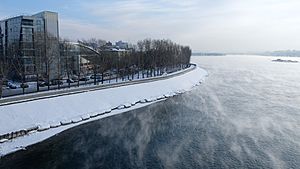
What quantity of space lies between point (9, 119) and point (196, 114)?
1554 centimetres

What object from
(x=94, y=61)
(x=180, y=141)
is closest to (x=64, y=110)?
(x=180, y=141)

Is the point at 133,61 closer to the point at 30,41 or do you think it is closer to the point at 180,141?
the point at 30,41

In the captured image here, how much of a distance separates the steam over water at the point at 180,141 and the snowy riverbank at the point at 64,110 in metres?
1.28

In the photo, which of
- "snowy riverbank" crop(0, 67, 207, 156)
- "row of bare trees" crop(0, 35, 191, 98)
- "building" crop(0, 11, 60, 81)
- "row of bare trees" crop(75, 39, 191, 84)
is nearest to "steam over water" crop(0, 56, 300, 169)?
"snowy riverbank" crop(0, 67, 207, 156)

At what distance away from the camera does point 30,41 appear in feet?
148

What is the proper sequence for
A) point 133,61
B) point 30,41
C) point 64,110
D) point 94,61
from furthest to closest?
point 133,61, point 94,61, point 30,41, point 64,110

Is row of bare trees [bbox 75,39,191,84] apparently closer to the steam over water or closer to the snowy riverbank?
the snowy riverbank

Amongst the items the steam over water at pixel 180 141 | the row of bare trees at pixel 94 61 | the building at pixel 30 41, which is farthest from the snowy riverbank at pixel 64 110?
the building at pixel 30 41

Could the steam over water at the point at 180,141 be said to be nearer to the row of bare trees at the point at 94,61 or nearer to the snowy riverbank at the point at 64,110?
the snowy riverbank at the point at 64,110

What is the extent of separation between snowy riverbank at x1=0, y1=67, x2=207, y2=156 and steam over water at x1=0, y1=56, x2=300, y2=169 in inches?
50.3

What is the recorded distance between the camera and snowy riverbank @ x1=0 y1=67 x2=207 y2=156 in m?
19.5

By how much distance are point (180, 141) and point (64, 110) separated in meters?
11.0

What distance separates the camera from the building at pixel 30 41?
38156mm

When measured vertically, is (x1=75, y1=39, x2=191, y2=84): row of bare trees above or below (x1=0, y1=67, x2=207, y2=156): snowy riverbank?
above
